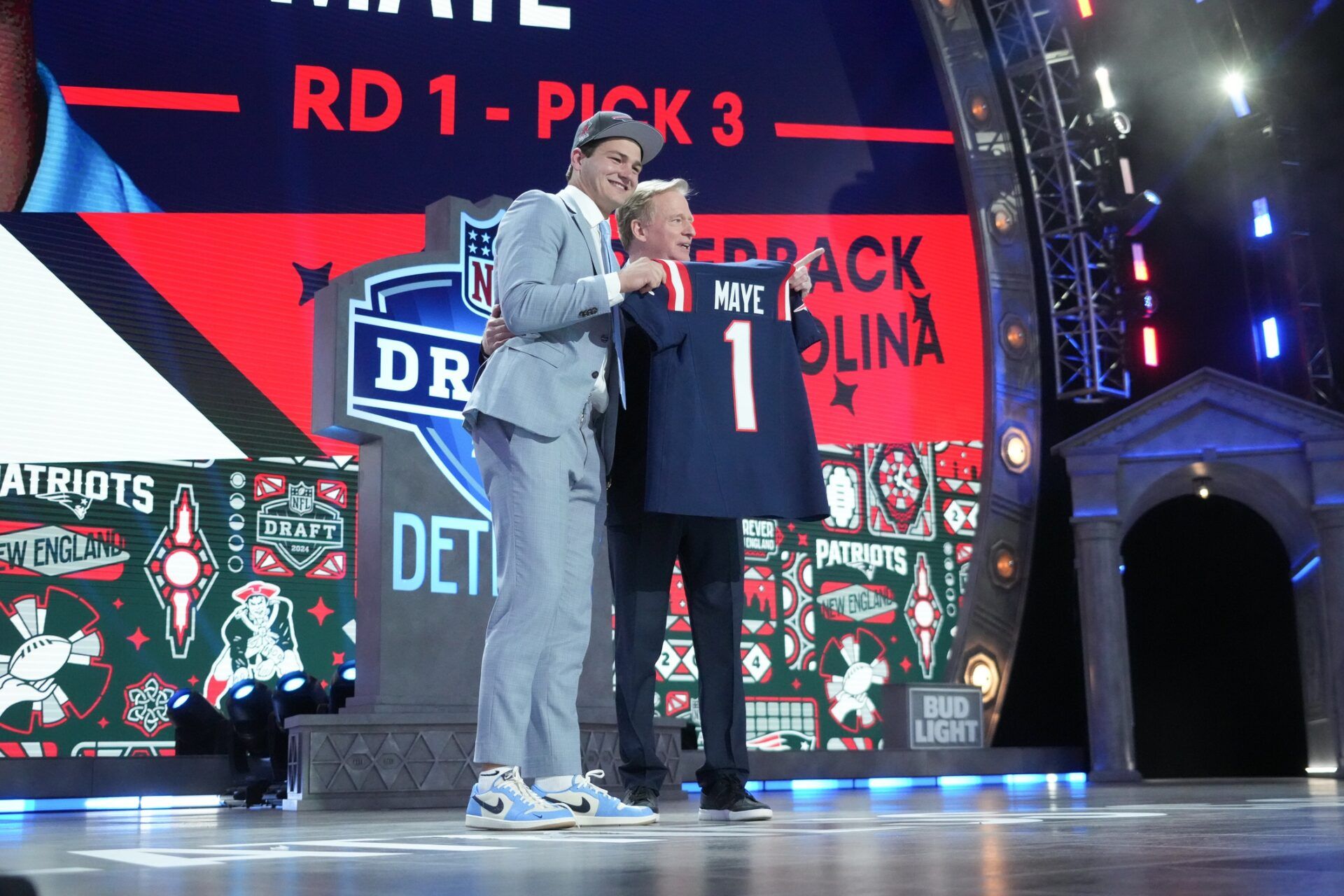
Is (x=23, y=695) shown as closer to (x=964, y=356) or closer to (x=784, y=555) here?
(x=784, y=555)

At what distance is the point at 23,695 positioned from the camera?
7.87 m

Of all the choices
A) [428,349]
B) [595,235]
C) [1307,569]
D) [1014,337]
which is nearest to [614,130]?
[595,235]

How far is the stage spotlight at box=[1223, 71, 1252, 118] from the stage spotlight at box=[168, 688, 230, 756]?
7800 millimetres

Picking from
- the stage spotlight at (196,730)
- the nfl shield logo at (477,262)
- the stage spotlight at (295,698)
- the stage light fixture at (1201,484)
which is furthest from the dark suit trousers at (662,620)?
the stage light fixture at (1201,484)

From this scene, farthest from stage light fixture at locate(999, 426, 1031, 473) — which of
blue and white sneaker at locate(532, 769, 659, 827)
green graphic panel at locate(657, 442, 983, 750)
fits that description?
blue and white sneaker at locate(532, 769, 659, 827)

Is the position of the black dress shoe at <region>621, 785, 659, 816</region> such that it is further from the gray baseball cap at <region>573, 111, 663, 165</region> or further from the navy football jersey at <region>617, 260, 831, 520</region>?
the gray baseball cap at <region>573, 111, 663, 165</region>

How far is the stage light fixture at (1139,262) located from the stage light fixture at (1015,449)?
1.47m

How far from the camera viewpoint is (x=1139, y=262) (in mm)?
9781

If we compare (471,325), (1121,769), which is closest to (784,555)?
(1121,769)

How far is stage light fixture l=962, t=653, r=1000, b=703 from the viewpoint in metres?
9.88

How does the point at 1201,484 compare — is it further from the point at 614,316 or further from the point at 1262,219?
the point at 614,316

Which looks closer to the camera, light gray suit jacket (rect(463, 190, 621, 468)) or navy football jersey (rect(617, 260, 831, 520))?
light gray suit jacket (rect(463, 190, 621, 468))

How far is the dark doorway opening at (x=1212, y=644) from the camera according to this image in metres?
8.99

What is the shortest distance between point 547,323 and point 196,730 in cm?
542
